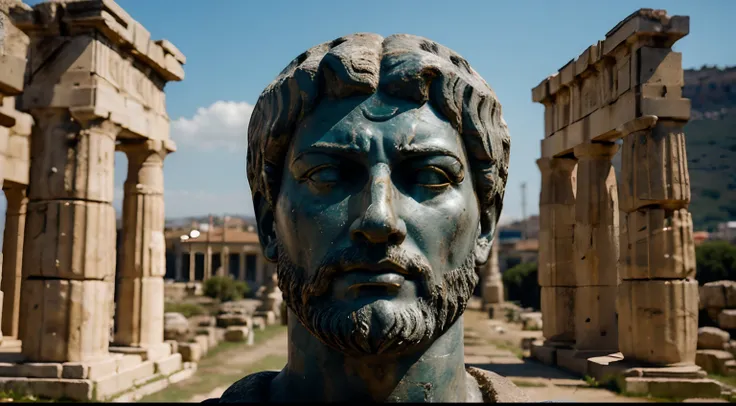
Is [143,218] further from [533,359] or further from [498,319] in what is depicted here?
[498,319]

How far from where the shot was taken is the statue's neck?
7.00ft

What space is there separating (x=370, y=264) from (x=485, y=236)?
616 mm

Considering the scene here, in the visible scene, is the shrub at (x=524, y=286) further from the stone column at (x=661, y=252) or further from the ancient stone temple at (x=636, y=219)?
the stone column at (x=661, y=252)

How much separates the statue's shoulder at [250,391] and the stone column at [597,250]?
12926mm

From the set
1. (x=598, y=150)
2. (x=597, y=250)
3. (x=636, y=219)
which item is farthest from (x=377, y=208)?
(x=597, y=250)

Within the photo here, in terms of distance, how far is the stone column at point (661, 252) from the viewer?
11.3m

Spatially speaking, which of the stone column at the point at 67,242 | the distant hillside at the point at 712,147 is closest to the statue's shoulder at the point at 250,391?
the stone column at the point at 67,242

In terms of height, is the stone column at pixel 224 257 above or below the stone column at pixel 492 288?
above

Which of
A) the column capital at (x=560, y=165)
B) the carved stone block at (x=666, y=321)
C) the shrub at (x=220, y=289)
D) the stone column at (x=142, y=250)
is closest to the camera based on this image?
the carved stone block at (x=666, y=321)

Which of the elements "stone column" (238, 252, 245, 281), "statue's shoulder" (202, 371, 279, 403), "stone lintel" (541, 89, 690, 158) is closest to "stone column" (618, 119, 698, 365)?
"stone lintel" (541, 89, 690, 158)

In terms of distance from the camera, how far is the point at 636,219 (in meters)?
11.9

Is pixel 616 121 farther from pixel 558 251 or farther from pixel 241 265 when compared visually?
pixel 241 265

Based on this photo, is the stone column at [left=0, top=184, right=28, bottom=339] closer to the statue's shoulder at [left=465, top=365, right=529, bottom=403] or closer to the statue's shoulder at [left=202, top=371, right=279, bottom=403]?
the statue's shoulder at [left=202, top=371, right=279, bottom=403]

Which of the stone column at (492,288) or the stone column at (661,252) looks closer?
the stone column at (661,252)
